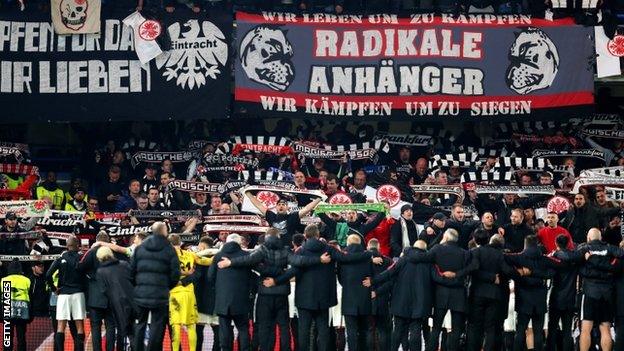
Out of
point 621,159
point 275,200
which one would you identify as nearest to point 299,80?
point 275,200

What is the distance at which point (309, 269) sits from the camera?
23.8m

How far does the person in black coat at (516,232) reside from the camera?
26803mm

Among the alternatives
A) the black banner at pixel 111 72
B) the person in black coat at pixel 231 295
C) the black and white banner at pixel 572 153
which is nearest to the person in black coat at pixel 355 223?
the person in black coat at pixel 231 295

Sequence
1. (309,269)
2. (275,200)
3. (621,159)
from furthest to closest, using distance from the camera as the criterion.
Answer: (621,159), (275,200), (309,269)

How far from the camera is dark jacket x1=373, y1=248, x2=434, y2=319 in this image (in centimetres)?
2377

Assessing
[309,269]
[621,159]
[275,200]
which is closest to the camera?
[309,269]

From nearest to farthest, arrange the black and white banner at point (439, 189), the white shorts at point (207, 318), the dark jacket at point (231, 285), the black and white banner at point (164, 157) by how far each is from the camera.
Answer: the dark jacket at point (231, 285) → the white shorts at point (207, 318) → the black and white banner at point (439, 189) → the black and white banner at point (164, 157)

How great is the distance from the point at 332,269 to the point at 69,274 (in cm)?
356

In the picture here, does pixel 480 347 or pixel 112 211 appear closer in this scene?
pixel 480 347

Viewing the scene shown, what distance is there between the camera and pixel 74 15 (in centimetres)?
3189

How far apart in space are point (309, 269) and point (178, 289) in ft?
5.80

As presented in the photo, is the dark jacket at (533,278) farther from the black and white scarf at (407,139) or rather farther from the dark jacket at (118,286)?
the black and white scarf at (407,139)

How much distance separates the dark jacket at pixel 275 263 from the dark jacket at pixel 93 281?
208 centimetres

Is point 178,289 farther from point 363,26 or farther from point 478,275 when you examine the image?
point 363,26
